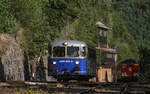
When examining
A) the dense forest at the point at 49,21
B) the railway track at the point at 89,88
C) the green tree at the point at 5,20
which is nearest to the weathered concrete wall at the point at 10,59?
the green tree at the point at 5,20

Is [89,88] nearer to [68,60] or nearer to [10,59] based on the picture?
[68,60]

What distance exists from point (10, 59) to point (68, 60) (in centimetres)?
358

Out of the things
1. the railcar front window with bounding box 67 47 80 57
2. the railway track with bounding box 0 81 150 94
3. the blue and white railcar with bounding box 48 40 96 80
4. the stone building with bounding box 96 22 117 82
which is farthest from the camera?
the stone building with bounding box 96 22 117 82

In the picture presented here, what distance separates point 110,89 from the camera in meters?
14.2

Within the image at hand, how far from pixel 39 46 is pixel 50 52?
220 inches

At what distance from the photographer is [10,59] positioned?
23453 mm

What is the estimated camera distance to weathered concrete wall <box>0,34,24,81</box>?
22.1m

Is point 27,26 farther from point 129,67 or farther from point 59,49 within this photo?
point 129,67

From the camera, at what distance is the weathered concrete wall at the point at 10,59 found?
72.6ft

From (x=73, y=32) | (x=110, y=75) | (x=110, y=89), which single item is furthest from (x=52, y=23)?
(x=110, y=89)

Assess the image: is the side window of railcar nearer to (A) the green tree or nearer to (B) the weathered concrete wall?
(B) the weathered concrete wall

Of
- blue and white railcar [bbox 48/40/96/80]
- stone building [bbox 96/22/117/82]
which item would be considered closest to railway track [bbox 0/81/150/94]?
blue and white railcar [bbox 48/40/96/80]

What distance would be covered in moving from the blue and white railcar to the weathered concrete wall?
7.58 feet

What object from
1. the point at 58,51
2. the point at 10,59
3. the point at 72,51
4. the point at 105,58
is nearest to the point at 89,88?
the point at 72,51
